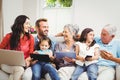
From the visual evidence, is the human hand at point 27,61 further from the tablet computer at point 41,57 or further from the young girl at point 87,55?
the young girl at point 87,55

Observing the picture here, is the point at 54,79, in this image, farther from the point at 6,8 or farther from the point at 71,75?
the point at 6,8

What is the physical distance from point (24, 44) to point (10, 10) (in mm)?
2415

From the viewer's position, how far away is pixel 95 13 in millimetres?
5102

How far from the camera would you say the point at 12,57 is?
2.69 m

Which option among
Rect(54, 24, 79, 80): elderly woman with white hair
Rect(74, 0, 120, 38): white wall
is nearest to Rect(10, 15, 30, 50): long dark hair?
Rect(54, 24, 79, 80): elderly woman with white hair

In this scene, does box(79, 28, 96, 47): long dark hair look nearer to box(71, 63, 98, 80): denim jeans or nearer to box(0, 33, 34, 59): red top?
box(71, 63, 98, 80): denim jeans

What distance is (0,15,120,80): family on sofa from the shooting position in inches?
108

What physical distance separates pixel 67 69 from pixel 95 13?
252 cm

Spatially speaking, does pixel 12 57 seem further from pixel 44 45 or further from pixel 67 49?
pixel 67 49

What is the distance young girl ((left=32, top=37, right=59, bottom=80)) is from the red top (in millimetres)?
106

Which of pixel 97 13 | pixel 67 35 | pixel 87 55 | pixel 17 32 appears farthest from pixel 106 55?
pixel 97 13

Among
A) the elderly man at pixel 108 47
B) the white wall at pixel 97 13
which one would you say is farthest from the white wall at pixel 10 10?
the elderly man at pixel 108 47

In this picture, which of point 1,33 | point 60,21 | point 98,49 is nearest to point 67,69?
point 98,49

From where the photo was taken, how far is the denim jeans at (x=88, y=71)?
2.74 meters
